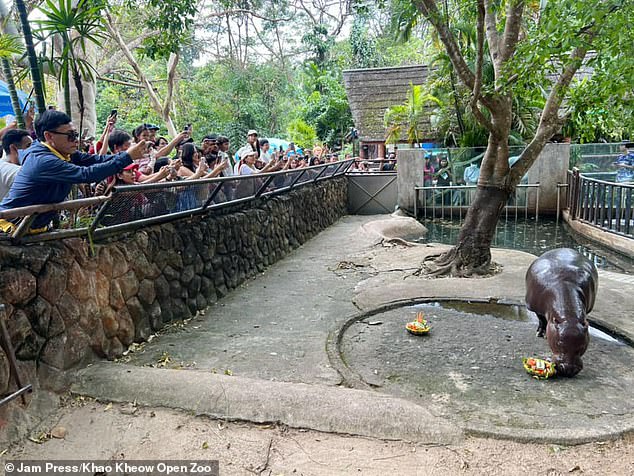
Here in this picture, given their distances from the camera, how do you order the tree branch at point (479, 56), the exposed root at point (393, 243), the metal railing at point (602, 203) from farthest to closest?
the exposed root at point (393, 243)
the metal railing at point (602, 203)
the tree branch at point (479, 56)

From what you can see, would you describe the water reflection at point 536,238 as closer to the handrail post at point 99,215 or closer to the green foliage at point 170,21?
the green foliage at point 170,21

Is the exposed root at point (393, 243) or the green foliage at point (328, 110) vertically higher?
the green foliage at point (328, 110)

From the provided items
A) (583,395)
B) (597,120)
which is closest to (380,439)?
(583,395)

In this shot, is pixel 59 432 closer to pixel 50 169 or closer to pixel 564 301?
pixel 50 169

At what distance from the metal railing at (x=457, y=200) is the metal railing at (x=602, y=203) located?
1085 mm

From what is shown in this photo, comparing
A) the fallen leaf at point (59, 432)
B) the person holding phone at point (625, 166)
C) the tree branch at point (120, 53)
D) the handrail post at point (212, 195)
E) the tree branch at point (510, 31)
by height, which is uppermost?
the tree branch at point (120, 53)

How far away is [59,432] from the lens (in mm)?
3070

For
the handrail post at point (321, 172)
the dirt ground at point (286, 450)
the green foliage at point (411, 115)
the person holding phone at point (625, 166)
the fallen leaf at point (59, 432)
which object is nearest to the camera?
the dirt ground at point (286, 450)

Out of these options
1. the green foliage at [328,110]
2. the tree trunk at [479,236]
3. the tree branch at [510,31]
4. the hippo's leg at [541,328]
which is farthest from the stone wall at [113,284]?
the green foliage at [328,110]

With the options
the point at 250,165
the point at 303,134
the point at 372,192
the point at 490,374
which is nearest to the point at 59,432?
the point at 490,374

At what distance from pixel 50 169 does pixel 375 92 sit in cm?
1578

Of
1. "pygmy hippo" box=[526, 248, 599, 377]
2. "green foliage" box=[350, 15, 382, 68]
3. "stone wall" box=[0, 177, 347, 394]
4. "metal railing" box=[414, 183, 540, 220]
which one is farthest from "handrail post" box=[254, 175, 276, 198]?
"green foliage" box=[350, 15, 382, 68]

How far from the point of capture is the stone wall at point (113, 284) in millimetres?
3283

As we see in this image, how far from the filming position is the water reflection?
28.8 ft
